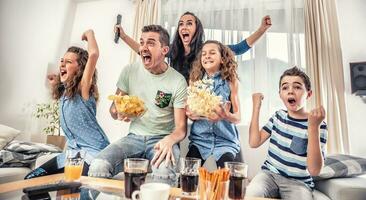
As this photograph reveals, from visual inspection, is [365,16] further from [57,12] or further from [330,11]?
[57,12]

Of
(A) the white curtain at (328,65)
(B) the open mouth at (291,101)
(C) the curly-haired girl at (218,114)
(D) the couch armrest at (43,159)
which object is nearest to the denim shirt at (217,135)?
(C) the curly-haired girl at (218,114)

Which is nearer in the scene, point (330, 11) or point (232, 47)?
point (330, 11)

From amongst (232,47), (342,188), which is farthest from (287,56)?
(342,188)

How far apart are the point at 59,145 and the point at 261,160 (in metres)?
0.87

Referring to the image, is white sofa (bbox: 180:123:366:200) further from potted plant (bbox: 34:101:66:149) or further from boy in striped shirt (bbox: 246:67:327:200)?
potted plant (bbox: 34:101:66:149)

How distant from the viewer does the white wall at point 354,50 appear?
1.04 meters

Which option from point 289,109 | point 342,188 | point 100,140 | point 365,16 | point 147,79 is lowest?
point 342,188

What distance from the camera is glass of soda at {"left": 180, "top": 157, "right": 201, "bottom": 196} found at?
28.6 inches

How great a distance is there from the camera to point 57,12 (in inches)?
49.7

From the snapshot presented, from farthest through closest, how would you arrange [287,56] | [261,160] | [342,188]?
[287,56], [261,160], [342,188]

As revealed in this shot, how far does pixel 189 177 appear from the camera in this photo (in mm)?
731

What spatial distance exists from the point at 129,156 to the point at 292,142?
64 centimetres

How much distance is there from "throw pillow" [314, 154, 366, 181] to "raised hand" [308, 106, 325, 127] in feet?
0.50

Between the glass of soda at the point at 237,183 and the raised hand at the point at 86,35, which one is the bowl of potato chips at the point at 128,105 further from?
the glass of soda at the point at 237,183
